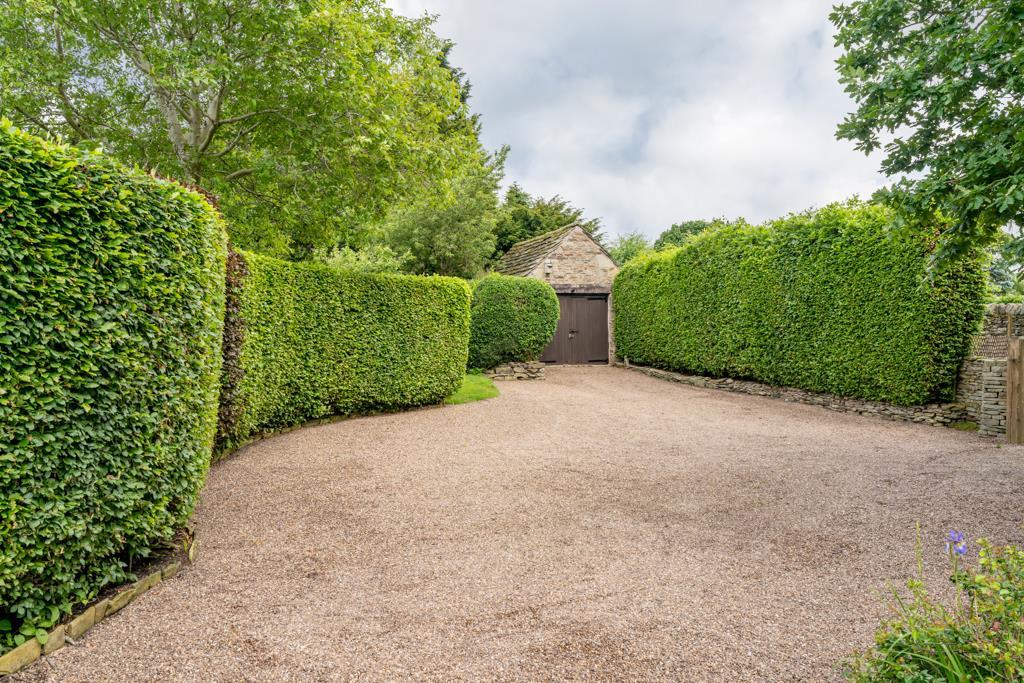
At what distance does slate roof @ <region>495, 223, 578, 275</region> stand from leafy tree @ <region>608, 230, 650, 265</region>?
1014cm

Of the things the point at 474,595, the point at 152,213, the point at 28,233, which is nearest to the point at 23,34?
the point at 152,213

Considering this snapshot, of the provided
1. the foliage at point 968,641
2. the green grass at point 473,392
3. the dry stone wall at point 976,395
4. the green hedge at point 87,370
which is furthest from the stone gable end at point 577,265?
the foliage at point 968,641

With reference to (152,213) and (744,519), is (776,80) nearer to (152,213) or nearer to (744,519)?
(744,519)

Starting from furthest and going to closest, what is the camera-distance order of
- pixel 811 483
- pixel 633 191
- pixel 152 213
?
pixel 633 191 → pixel 811 483 → pixel 152 213

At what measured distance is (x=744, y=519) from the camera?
15.5ft

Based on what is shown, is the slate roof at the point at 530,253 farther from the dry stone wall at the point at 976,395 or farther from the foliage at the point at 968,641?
the foliage at the point at 968,641

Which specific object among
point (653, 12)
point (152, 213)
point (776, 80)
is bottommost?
point (152, 213)

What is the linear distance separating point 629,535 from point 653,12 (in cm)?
775

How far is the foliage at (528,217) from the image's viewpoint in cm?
2552

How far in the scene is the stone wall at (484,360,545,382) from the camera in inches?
581

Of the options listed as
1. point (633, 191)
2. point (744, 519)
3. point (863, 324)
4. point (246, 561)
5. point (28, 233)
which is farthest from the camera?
point (633, 191)

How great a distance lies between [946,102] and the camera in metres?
6.21

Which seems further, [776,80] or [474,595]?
[776,80]

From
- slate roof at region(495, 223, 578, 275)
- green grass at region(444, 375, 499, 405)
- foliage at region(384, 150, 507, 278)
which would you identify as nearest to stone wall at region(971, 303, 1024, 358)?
green grass at region(444, 375, 499, 405)
